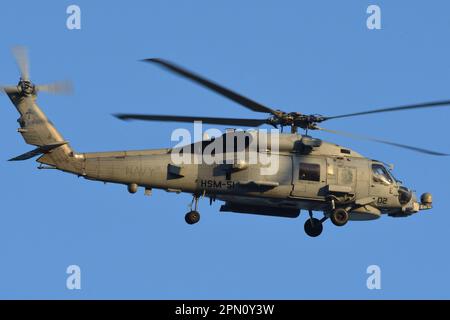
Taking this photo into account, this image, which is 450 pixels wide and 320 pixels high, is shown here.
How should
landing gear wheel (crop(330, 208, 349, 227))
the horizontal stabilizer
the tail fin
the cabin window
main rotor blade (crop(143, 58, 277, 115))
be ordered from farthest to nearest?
landing gear wheel (crop(330, 208, 349, 227)) < the cabin window < the tail fin < the horizontal stabilizer < main rotor blade (crop(143, 58, 277, 115))

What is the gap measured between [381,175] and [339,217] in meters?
2.49

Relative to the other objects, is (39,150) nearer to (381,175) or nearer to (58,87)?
(58,87)

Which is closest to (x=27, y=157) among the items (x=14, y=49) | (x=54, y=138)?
(x=54, y=138)

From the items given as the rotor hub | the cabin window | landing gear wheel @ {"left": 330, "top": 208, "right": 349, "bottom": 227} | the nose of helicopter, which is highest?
the rotor hub

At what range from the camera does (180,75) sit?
97.0 feet

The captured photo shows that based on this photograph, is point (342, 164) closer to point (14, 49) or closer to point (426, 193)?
point (426, 193)

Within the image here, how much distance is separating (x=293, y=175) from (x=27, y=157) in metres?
9.33

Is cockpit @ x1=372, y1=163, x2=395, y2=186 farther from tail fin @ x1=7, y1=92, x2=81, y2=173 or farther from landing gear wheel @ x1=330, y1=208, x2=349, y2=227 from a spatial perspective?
tail fin @ x1=7, y1=92, x2=81, y2=173

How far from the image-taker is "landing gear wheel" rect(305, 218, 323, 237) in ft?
123

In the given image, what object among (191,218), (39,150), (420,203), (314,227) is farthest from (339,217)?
(39,150)

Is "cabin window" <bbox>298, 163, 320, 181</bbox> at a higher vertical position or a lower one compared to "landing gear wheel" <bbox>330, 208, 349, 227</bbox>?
higher

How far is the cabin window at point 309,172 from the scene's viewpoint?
118ft

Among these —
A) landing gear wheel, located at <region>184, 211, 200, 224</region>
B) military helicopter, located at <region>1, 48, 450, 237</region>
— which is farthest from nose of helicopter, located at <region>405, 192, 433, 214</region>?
landing gear wheel, located at <region>184, 211, 200, 224</region>

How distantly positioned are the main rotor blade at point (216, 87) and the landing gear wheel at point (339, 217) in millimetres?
4414
